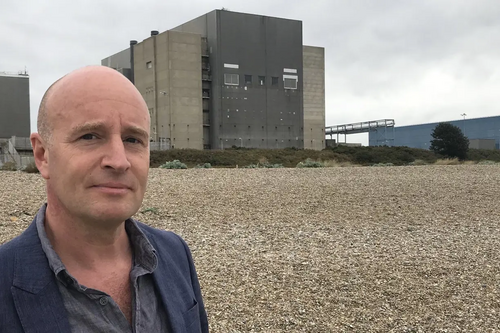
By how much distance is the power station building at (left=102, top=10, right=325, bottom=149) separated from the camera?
159 feet

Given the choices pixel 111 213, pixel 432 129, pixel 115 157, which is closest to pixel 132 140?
pixel 115 157

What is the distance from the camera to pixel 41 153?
53.6 inches

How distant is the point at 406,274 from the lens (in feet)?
20.5

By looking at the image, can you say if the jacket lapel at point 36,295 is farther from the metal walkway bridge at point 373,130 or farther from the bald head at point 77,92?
the metal walkway bridge at point 373,130

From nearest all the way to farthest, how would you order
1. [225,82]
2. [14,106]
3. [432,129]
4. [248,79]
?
[225,82] < [248,79] < [14,106] < [432,129]

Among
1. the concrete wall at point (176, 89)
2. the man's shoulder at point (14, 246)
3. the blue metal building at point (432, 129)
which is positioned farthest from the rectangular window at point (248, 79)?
the man's shoulder at point (14, 246)

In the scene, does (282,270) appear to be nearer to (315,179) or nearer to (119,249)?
(119,249)

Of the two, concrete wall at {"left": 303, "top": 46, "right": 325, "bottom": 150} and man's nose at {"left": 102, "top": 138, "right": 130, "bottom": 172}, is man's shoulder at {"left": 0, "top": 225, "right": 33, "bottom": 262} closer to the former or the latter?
man's nose at {"left": 102, "top": 138, "right": 130, "bottom": 172}

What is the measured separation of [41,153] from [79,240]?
0.27m

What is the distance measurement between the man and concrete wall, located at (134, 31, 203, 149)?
4652 centimetres

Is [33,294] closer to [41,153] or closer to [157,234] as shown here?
[41,153]

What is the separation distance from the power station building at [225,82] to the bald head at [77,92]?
43.7 m

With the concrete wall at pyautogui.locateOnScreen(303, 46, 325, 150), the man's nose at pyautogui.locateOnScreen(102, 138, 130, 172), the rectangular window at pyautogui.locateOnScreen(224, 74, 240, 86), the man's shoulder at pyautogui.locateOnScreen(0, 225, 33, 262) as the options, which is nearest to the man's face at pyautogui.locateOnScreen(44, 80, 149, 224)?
the man's nose at pyautogui.locateOnScreen(102, 138, 130, 172)

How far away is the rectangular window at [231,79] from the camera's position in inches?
1970
